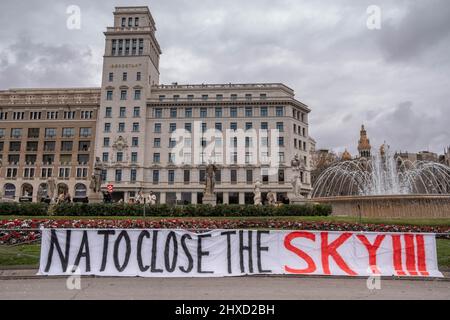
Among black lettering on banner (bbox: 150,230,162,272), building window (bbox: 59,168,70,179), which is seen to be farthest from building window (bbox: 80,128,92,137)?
black lettering on banner (bbox: 150,230,162,272)

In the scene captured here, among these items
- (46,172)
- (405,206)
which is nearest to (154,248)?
(405,206)

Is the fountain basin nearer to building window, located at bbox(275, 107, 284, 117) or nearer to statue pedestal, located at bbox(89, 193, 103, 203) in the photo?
statue pedestal, located at bbox(89, 193, 103, 203)

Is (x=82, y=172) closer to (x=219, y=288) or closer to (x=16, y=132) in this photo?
(x=16, y=132)

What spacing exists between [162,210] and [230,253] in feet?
49.7

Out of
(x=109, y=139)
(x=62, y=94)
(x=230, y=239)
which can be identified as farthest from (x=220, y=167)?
(x=230, y=239)

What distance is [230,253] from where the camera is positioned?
966 centimetres

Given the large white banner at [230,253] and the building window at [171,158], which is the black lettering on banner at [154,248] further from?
the building window at [171,158]

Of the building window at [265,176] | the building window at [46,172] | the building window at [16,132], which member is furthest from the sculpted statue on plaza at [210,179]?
the building window at [16,132]

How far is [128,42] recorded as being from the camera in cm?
7162

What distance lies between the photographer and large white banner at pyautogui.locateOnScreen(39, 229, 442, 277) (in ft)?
30.9

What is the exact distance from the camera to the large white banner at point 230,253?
30.9ft

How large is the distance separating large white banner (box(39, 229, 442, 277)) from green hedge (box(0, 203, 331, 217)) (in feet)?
46.3

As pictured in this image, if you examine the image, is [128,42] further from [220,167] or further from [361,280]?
[361,280]

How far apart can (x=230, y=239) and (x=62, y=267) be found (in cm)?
438
